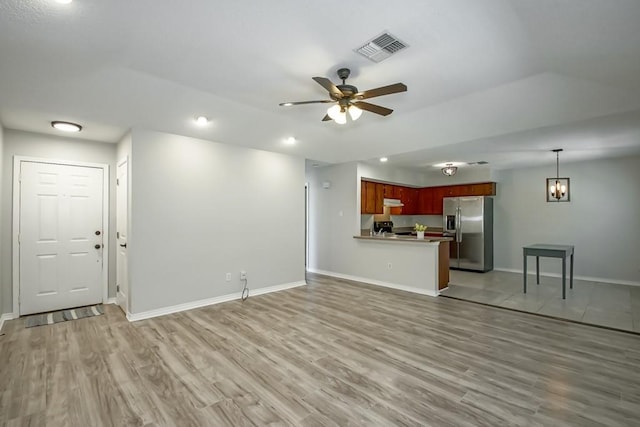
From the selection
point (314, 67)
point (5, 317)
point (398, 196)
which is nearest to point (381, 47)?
point (314, 67)

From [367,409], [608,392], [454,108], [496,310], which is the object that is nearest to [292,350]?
[367,409]

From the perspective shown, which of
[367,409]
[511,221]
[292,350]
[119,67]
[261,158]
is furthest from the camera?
[511,221]

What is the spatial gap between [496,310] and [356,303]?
2.00 meters

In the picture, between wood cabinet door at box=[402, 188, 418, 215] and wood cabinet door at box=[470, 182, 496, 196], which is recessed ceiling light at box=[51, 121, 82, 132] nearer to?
wood cabinet door at box=[402, 188, 418, 215]

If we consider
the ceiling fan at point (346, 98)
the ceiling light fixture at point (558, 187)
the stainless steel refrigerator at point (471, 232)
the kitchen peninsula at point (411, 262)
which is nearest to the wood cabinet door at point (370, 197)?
the kitchen peninsula at point (411, 262)

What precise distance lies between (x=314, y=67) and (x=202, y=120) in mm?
1891

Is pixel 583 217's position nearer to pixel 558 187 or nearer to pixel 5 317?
pixel 558 187

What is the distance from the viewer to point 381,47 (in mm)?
2537

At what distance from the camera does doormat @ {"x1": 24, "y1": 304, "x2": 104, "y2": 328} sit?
3.90 m

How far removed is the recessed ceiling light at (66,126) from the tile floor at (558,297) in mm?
6019

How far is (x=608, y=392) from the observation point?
2.35 meters

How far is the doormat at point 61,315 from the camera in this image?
3.90 meters

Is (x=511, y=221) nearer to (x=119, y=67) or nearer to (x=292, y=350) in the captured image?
(x=292, y=350)

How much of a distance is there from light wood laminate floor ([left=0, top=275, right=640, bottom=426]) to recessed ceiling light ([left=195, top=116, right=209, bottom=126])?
2604 millimetres
